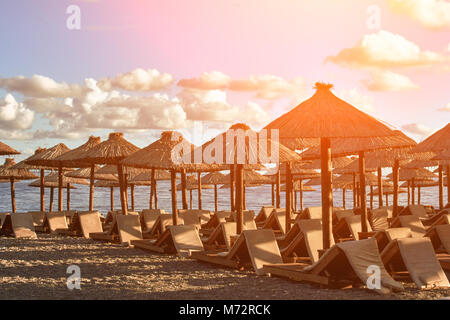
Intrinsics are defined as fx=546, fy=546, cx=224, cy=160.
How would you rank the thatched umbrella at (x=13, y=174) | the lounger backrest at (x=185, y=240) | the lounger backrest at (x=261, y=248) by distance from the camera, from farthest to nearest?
1. the thatched umbrella at (x=13, y=174)
2. the lounger backrest at (x=185, y=240)
3. the lounger backrest at (x=261, y=248)

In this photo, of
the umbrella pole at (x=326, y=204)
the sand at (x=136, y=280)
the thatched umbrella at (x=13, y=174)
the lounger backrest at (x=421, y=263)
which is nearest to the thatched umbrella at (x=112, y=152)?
the sand at (x=136, y=280)

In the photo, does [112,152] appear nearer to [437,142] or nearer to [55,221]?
[55,221]

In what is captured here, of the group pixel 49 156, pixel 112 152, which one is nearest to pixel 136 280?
pixel 112 152

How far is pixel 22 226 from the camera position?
12.8 meters

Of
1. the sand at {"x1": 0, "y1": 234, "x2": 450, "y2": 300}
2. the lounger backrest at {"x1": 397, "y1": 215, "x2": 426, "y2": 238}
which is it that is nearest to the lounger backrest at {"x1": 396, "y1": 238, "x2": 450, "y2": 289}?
the sand at {"x1": 0, "y1": 234, "x2": 450, "y2": 300}

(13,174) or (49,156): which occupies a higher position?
(49,156)

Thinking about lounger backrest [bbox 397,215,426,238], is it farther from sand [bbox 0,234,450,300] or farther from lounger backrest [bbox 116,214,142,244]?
lounger backrest [bbox 116,214,142,244]

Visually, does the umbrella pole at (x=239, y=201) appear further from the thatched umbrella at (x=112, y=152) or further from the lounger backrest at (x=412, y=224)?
the thatched umbrella at (x=112, y=152)

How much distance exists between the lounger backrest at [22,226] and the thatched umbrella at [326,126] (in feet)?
23.9

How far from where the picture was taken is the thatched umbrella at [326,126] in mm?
7289

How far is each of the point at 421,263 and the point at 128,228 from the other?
21.6 ft
